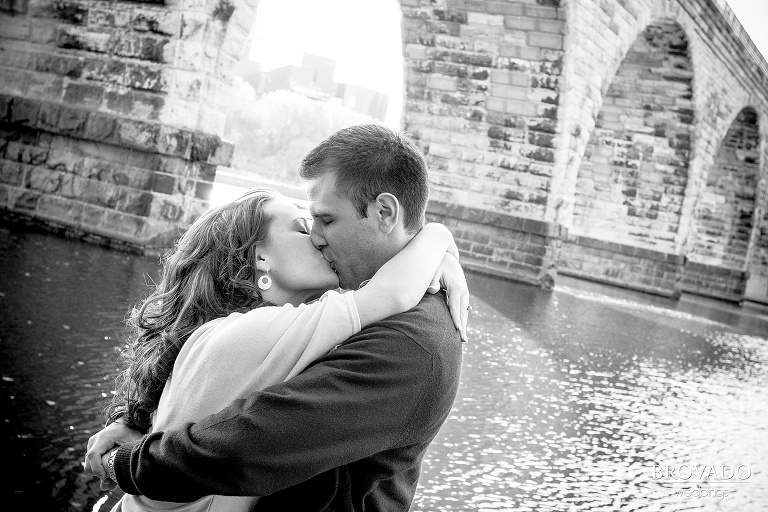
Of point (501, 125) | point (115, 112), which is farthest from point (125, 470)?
point (501, 125)

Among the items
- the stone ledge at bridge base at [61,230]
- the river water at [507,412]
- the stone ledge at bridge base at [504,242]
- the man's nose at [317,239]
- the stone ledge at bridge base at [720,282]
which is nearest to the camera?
the man's nose at [317,239]

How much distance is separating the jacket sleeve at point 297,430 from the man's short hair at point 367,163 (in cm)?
33

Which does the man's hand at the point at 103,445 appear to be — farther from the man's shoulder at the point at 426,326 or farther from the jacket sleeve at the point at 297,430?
the man's shoulder at the point at 426,326

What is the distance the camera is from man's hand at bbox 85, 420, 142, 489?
152 cm

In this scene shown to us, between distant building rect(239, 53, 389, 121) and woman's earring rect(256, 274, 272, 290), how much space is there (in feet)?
278

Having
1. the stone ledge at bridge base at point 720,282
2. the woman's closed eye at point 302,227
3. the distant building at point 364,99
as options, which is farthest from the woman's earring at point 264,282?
the distant building at point 364,99

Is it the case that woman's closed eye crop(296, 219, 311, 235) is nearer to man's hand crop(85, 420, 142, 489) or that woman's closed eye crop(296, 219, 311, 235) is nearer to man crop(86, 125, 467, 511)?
man crop(86, 125, 467, 511)

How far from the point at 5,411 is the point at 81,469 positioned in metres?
0.40

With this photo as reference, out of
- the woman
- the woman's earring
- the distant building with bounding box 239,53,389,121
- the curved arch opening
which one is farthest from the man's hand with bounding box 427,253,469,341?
the distant building with bounding box 239,53,389,121

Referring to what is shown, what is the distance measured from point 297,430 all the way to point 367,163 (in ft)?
1.76

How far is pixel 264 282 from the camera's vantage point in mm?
1657

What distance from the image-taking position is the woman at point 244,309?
4.33ft

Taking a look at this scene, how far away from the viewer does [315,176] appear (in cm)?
153

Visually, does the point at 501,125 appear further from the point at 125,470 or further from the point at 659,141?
the point at 125,470
